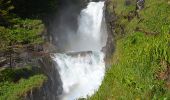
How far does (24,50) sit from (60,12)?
19081mm

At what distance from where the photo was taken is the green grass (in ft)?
90.8

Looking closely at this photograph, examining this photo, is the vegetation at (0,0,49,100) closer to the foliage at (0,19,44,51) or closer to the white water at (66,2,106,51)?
the foliage at (0,19,44,51)

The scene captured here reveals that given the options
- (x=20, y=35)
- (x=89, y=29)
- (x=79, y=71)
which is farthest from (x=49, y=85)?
(x=89, y=29)

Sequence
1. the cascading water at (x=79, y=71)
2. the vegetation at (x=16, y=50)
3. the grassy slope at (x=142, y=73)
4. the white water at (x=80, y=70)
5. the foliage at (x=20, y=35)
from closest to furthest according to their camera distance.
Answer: the grassy slope at (x=142, y=73) → the vegetation at (x=16, y=50) → the foliage at (x=20, y=35) → the cascading water at (x=79, y=71) → the white water at (x=80, y=70)

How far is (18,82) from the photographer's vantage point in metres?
30.1

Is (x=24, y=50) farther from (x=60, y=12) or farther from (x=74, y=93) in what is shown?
(x=60, y=12)

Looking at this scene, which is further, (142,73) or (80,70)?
(80,70)

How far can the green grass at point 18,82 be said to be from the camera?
27681 millimetres

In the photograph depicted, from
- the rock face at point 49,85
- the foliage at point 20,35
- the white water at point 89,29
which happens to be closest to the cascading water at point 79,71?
the rock face at point 49,85

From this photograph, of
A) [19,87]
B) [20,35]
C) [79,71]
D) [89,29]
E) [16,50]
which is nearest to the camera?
[19,87]

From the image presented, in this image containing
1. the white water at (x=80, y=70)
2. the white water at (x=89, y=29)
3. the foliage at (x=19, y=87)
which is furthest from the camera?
the white water at (x=89, y=29)

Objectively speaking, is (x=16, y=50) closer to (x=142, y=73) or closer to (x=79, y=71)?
(x=79, y=71)

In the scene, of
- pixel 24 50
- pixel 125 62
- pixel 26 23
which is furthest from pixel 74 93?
pixel 125 62

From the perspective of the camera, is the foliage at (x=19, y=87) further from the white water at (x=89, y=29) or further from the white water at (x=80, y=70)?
the white water at (x=89, y=29)
